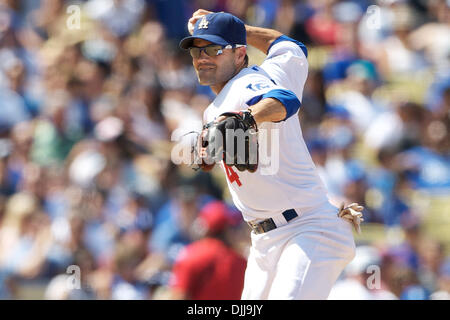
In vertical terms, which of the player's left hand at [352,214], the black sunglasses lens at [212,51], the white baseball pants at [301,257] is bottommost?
the white baseball pants at [301,257]

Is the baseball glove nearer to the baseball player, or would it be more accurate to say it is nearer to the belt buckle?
the baseball player

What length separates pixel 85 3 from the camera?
9570 millimetres

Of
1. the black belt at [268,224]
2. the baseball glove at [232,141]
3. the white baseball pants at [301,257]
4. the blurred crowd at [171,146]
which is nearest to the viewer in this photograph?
the baseball glove at [232,141]

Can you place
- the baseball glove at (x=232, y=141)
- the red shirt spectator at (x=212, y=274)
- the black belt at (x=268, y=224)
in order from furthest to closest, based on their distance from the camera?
the red shirt spectator at (x=212, y=274) → the black belt at (x=268, y=224) → the baseball glove at (x=232, y=141)

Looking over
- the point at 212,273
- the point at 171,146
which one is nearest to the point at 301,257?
the point at 212,273

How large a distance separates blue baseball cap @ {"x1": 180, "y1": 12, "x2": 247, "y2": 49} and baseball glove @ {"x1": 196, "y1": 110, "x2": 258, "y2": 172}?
58 cm

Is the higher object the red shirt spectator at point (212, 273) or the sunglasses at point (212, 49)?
the sunglasses at point (212, 49)

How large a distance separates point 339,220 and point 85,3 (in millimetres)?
6588

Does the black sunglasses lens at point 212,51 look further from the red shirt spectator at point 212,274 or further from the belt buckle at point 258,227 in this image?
the red shirt spectator at point 212,274

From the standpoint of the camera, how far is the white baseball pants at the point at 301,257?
3598mm

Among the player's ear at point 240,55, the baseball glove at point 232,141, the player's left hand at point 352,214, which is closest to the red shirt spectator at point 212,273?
the player's left hand at point 352,214

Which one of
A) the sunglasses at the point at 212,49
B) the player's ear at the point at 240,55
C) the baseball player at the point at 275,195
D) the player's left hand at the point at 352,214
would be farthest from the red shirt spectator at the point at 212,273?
the sunglasses at the point at 212,49

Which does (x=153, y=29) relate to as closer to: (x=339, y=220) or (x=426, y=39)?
(x=426, y=39)

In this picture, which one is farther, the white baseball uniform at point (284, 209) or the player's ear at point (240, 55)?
the player's ear at point (240, 55)
